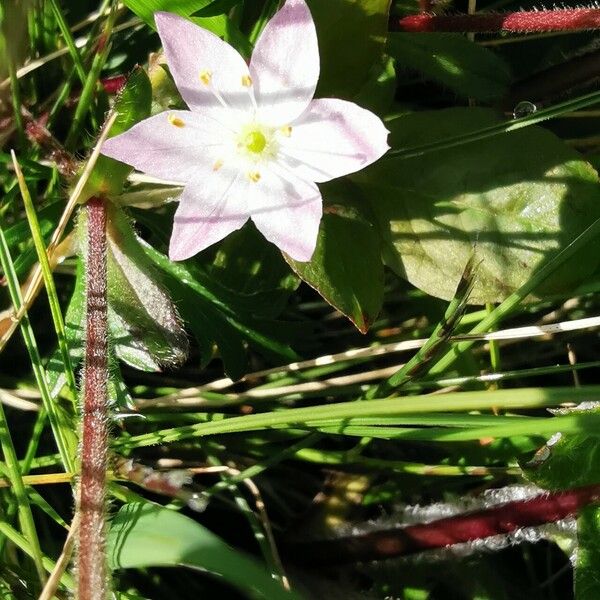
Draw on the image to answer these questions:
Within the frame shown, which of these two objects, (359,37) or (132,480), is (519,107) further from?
(132,480)

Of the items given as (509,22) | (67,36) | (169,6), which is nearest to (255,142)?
(169,6)

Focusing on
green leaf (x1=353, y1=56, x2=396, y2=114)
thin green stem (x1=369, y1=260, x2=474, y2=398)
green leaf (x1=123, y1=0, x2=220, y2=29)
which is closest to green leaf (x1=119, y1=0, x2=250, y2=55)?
green leaf (x1=123, y1=0, x2=220, y2=29)

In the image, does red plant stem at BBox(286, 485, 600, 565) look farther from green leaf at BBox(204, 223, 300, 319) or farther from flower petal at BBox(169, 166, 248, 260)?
flower petal at BBox(169, 166, 248, 260)

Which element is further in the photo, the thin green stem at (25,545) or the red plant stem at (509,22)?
the red plant stem at (509,22)


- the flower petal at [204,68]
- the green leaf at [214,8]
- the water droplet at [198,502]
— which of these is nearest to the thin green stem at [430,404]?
the water droplet at [198,502]

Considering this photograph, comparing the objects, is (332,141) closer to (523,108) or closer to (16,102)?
(523,108)

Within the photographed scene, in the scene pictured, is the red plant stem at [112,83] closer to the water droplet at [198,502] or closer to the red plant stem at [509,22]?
the red plant stem at [509,22]
